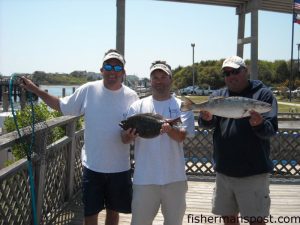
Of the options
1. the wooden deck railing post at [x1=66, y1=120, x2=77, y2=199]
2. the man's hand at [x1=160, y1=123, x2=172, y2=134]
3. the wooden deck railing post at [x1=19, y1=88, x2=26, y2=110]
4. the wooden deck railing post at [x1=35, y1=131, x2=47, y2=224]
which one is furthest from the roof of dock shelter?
the man's hand at [x1=160, y1=123, x2=172, y2=134]

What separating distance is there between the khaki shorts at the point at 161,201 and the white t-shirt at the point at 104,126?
41cm

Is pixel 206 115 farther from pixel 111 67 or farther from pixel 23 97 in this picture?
pixel 23 97

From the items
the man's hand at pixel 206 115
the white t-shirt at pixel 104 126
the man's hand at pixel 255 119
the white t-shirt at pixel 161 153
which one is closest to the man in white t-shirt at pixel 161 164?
the white t-shirt at pixel 161 153

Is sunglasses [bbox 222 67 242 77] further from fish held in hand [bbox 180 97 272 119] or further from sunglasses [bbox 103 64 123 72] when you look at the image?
sunglasses [bbox 103 64 123 72]

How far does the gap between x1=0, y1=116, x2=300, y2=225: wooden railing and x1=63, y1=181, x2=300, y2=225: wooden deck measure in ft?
1.22

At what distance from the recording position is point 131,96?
11.9ft

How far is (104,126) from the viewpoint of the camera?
11.4 feet

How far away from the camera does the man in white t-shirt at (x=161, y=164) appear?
10.4 feet

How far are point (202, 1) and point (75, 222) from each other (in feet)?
24.5

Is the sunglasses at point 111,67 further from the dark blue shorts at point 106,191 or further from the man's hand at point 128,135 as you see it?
the dark blue shorts at point 106,191

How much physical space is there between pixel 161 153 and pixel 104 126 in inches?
24.8

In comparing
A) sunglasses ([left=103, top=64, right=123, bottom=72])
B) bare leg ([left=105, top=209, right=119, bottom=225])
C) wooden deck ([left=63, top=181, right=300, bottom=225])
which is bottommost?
wooden deck ([left=63, top=181, right=300, bottom=225])

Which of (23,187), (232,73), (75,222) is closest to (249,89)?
(232,73)

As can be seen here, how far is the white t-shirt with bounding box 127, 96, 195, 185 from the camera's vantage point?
316 centimetres
